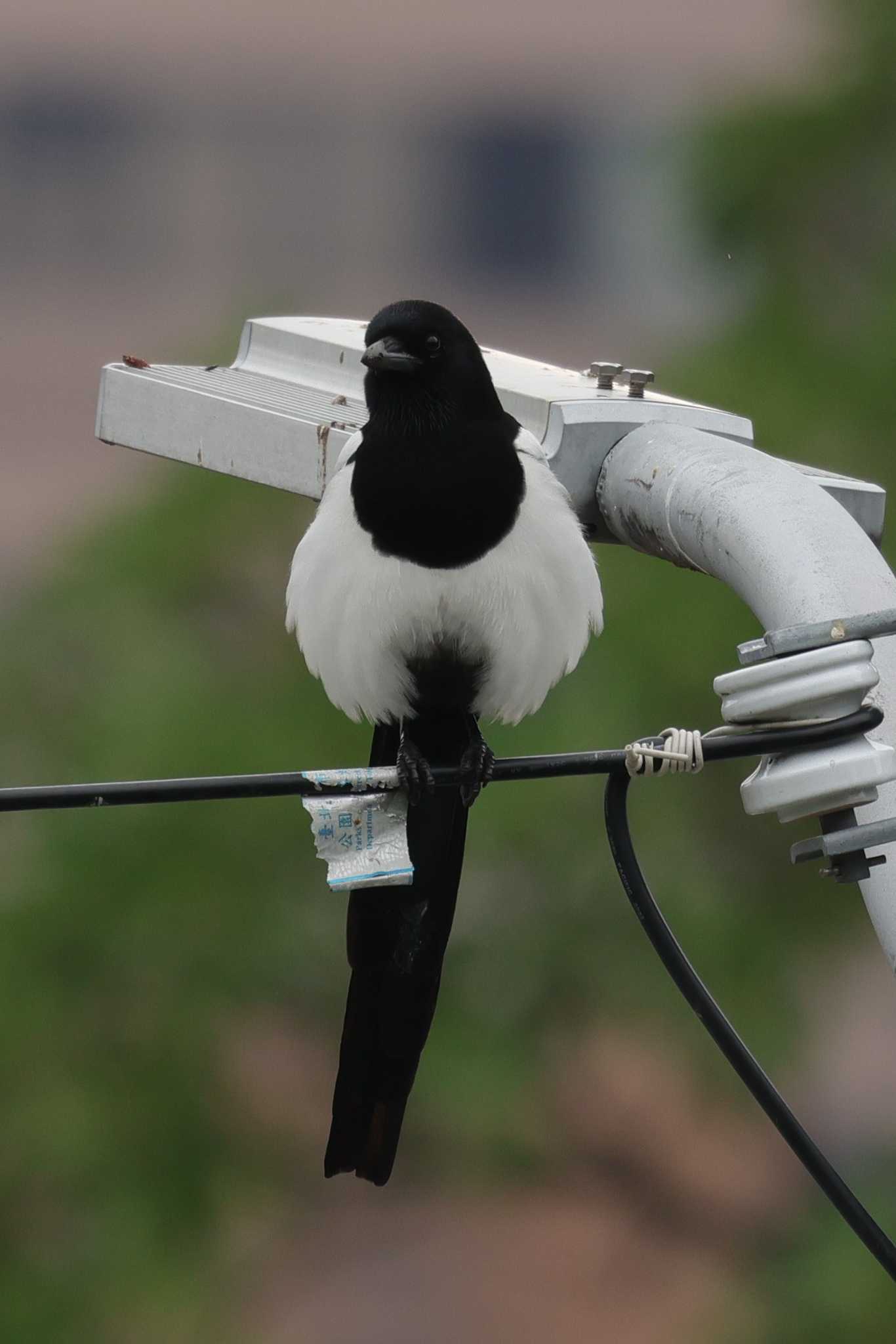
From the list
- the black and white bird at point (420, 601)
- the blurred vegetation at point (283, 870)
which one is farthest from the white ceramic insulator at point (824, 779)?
the blurred vegetation at point (283, 870)

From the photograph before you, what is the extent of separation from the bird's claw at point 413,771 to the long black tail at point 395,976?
4cm

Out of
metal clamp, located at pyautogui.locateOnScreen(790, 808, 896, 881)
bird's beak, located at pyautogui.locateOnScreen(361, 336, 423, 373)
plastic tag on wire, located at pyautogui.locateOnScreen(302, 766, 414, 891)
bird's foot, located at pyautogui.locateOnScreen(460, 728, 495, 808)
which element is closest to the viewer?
metal clamp, located at pyautogui.locateOnScreen(790, 808, 896, 881)

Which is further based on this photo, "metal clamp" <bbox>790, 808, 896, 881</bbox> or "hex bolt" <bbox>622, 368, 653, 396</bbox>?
"hex bolt" <bbox>622, 368, 653, 396</bbox>

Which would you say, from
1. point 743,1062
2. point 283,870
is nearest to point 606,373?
point 743,1062

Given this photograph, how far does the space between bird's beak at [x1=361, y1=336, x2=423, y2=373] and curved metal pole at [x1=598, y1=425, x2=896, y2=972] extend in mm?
533

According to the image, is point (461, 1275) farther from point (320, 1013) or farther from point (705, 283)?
point (705, 283)

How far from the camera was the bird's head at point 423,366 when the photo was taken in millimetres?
1771

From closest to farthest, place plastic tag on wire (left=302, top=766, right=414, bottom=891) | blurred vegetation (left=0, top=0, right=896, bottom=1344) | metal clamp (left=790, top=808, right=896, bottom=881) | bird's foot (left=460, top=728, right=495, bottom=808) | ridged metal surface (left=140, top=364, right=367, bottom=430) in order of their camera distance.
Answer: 1. metal clamp (left=790, top=808, right=896, bottom=881)
2. plastic tag on wire (left=302, top=766, right=414, bottom=891)
3. ridged metal surface (left=140, top=364, right=367, bottom=430)
4. bird's foot (left=460, top=728, right=495, bottom=808)
5. blurred vegetation (left=0, top=0, right=896, bottom=1344)

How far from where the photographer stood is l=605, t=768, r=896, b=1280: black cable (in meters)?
1.10

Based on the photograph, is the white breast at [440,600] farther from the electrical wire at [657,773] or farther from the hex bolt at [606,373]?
the electrical wire at [657,773]

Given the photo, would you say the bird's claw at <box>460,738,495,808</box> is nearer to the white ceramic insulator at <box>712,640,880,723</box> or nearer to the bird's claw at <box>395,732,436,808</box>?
the bird's claw at <box>395,732,436,808</box>

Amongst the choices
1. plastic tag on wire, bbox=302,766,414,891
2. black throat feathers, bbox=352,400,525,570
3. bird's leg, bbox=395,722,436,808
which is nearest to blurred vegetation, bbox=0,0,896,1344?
bird's leg, bbox=395,722,436,808

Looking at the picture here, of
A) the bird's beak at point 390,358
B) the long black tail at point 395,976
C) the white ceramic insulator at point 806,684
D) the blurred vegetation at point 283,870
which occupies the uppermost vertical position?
the white ceramic insulator at point 806,684

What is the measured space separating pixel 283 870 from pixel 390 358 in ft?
5.64
